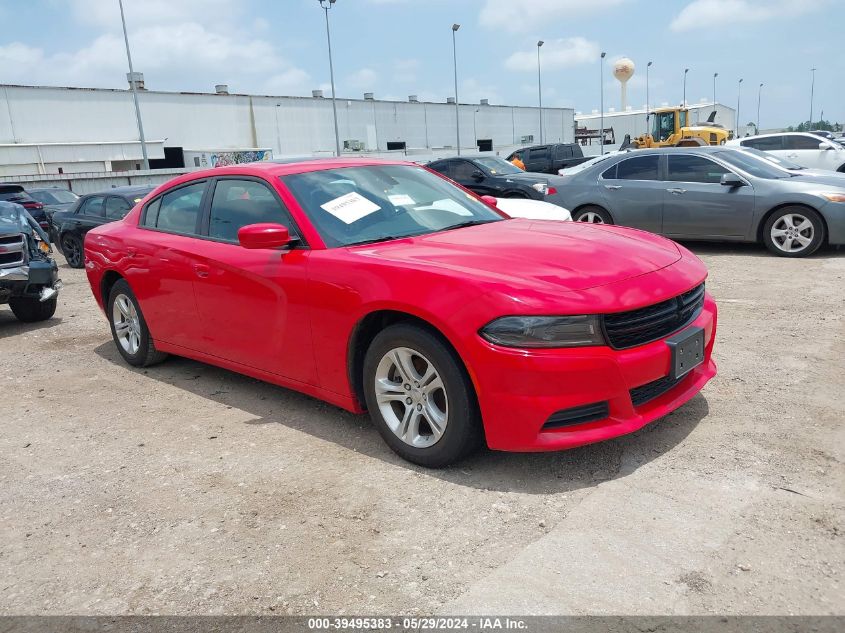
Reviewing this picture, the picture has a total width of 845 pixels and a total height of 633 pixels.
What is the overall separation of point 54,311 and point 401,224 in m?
5.93

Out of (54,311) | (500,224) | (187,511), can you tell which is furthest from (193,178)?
(54,311)

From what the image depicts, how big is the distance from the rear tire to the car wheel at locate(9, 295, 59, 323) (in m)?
4.71

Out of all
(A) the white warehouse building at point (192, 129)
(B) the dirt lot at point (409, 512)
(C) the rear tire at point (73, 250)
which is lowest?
(B) the dirt lot at point (409, 512)

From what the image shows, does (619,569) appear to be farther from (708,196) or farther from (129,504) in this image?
(708,196)

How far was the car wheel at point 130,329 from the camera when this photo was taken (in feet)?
18.2

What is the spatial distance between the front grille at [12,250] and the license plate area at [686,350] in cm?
683

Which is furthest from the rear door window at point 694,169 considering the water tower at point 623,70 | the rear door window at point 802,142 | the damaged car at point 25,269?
the water tower at point 623,70

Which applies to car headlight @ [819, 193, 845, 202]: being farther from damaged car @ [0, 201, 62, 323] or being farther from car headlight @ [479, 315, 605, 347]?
damaged car @ [0, 201, 62, 323]

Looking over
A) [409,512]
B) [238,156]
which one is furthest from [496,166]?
[238,156]

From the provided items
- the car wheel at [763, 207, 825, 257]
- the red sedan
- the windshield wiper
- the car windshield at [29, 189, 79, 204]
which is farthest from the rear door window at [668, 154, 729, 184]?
the car windshield at [29, 189, 79, 204]

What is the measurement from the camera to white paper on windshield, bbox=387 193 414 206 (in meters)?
4.38

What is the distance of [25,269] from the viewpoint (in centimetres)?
749

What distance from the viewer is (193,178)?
5.07 m

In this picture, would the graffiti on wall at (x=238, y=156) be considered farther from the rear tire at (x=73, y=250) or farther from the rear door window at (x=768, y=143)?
the rear tire at (x=73, y=250)
